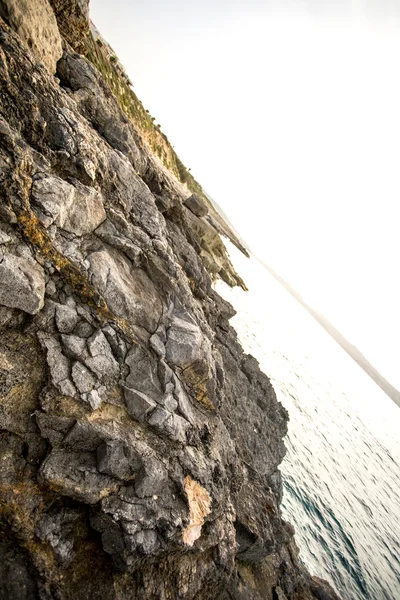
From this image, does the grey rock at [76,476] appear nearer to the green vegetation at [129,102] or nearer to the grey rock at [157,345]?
the grey rock at [157,345]

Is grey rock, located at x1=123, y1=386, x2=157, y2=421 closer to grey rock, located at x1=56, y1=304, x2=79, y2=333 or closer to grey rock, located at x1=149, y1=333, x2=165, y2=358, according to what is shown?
grey rock, located at x1=149, y1=333, x2=165, y2=358

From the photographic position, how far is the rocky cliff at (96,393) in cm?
696

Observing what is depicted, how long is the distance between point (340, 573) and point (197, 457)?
58.2ft

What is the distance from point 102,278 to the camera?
9.47 meters

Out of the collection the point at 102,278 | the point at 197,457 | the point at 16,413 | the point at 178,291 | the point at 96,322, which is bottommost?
the point at 16,413

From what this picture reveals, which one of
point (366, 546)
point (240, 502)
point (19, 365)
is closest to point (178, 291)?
point (19, 365)

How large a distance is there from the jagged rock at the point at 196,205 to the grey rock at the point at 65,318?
26804mm

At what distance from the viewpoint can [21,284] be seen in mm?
7488

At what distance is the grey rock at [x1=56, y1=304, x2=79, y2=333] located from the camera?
27.4ft

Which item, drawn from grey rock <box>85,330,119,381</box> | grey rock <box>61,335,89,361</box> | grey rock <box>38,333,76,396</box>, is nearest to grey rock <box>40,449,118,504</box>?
grey rock <box>38,333,76,396</box>

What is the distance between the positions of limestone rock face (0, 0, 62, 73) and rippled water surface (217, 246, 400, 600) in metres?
29.7

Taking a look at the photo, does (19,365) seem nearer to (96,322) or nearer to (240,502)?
(96,322)

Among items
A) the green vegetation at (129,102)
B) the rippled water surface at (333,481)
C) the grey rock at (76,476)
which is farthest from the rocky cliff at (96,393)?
the green vegetation at (129,102)

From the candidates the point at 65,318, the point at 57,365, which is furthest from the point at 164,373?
the point at 65,318
